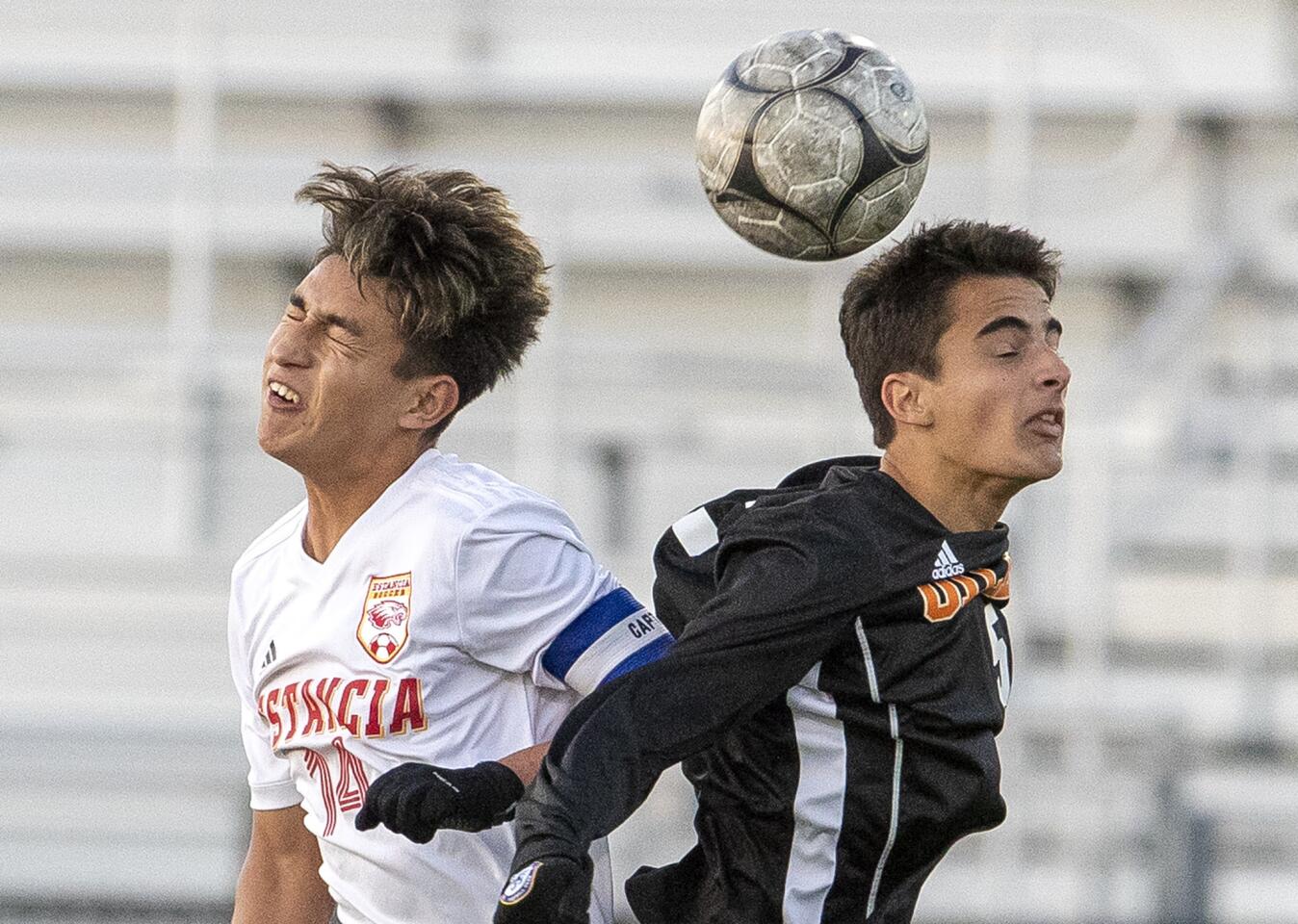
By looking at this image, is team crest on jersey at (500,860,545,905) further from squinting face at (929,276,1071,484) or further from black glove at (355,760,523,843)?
squinting face at (929,276,1071,484)

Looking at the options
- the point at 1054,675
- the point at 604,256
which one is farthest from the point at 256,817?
the point at 604,256

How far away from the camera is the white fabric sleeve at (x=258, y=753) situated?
315 cm

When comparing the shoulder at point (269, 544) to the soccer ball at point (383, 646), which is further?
the shoulder at point (269, 544)

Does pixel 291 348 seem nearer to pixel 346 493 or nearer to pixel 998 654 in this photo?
pixel 346 493

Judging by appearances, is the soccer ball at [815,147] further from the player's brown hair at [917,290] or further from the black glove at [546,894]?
the black glove at [546,894]

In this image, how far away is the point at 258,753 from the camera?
126 inches

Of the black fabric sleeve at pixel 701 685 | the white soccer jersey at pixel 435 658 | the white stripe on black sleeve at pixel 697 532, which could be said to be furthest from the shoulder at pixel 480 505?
the black fabric sleeve at pixel 701 685

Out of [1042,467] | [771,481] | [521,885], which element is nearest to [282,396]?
[521,885]

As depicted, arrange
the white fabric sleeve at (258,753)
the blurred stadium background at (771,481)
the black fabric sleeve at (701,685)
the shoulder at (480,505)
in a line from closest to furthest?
1. the black fabric sleeve at (701,685)
2. the shoulder at (480,505)
3. the white fabric sleeve at (258,753)
4. the blurred stadium background at (771,481)

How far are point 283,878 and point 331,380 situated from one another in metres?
0.84

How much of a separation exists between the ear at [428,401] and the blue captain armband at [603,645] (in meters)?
0.39

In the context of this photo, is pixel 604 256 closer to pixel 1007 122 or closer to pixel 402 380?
pixel 1007 122

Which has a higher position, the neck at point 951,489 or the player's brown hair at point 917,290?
the player's brown hair at point 917,290

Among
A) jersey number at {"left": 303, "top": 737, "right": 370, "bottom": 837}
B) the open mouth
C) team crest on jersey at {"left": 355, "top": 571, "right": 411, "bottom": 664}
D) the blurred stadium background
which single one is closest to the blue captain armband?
team crest on jersey at {"left": 355, "top": 571, "right": 411, "bottom": 664}
